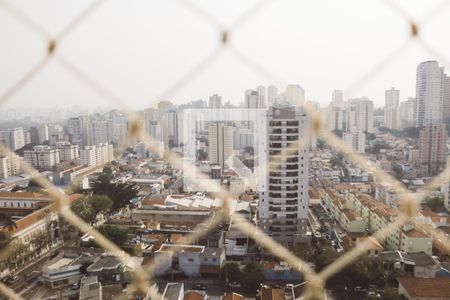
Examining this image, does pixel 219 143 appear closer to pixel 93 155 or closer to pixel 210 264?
pixel 93 155

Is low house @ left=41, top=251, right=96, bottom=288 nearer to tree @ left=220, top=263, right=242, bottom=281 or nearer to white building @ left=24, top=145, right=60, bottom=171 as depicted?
tree @ left=220, top=263, right=242, bottom=281

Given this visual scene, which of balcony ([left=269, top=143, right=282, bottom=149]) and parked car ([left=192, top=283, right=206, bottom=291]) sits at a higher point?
balcony ([left=269, top=143, right=282, bottom=149])

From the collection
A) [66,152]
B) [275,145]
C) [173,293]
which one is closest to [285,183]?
[275,145]

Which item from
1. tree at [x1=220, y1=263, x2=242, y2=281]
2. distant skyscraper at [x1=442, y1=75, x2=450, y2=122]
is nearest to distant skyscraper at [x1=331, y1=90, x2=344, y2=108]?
tree at [x1=220, y1=263, x2=242, y2=281]

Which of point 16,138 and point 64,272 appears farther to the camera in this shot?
point 16,138

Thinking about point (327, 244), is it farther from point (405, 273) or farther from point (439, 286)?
point (439, 286)

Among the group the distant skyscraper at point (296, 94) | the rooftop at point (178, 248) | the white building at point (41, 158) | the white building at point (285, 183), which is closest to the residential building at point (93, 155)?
the white building at point (41, 158)

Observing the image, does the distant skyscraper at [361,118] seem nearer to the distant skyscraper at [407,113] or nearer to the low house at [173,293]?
the distant skyscraper at [407,113]
